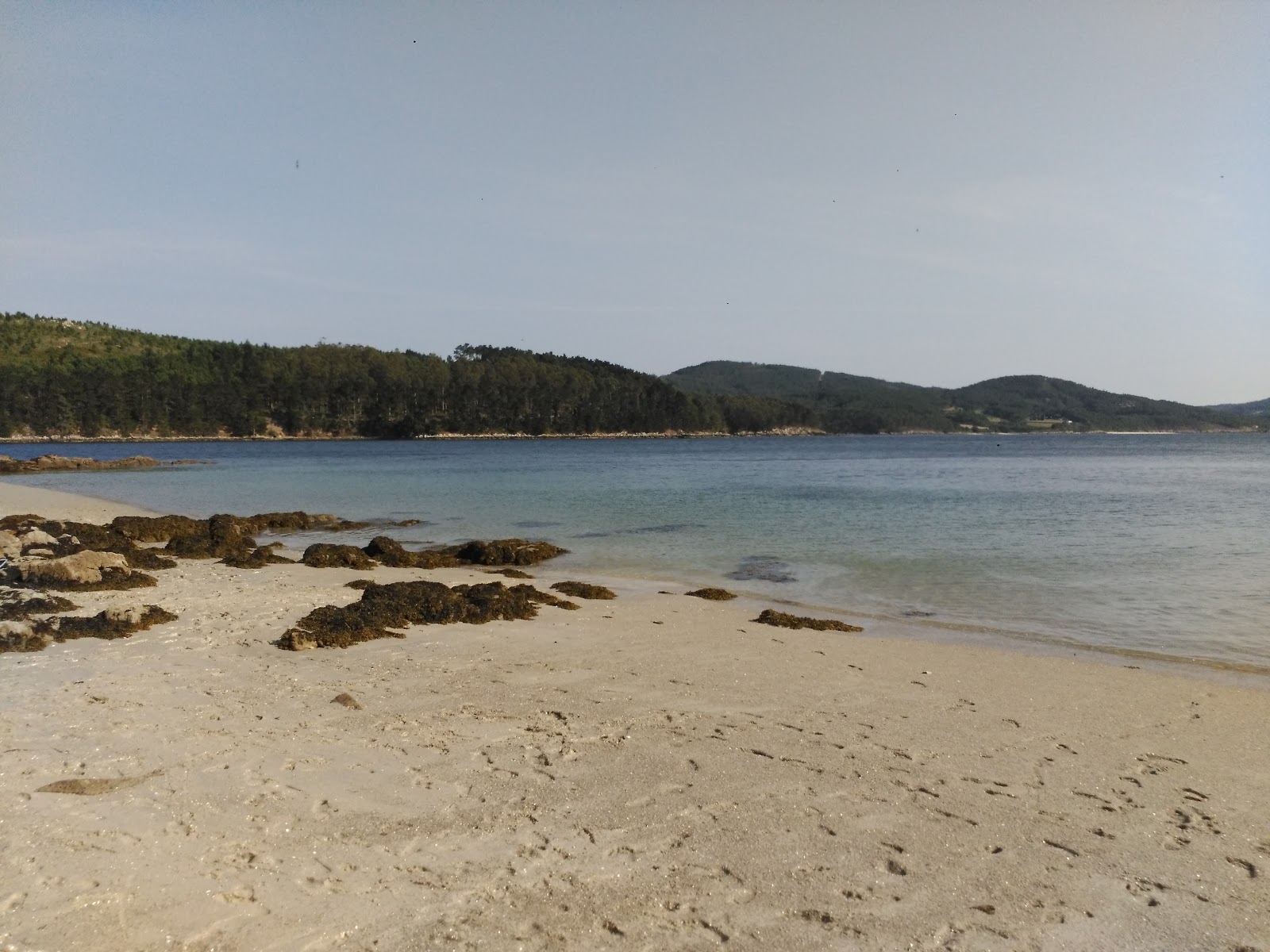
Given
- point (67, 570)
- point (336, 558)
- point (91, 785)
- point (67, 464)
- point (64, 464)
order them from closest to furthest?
point (91, 785) → point (67, 570) → point (336, 558) → point (64, 464) → point (67, 464)

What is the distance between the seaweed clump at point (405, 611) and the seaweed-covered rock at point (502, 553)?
4.31 metres

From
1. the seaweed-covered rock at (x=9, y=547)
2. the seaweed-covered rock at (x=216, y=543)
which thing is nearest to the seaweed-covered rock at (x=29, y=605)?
the seaweed-covered rock at (x=9, y=547)

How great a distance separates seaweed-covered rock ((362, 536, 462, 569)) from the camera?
15602mm

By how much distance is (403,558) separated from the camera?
1587 cm

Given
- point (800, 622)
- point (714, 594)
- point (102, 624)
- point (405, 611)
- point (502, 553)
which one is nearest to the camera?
point (102, 624)

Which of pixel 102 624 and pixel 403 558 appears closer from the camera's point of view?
pixel 102 624

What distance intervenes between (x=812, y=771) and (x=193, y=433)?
12850cm

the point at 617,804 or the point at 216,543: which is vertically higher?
the point at 617,804

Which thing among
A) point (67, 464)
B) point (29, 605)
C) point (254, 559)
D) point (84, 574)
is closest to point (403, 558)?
point (254, 559)

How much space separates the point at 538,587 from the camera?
13.3 m

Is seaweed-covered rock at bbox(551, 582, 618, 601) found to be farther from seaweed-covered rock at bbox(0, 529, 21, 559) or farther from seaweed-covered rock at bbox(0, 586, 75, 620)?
seaweed-covered rock at bbox(0, 529, 21, 559)

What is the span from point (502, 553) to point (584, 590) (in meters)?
4.21

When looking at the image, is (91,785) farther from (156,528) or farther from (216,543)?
(156,528)

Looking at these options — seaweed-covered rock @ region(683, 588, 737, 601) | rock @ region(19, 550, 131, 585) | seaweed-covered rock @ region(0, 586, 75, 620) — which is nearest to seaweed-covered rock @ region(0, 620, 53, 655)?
seaweed-covered rock @ region(0, 586, 75, 620)
